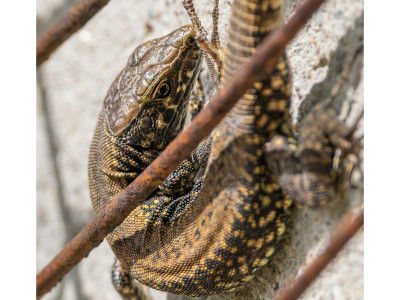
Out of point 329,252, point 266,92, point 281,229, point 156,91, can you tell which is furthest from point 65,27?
point 329,252

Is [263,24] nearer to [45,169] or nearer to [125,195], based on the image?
[125,195]

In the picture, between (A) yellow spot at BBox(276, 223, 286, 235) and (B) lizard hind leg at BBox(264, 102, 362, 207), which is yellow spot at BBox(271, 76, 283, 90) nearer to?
(B) lizard hind leg at BBox(264, 102, 362, 207)

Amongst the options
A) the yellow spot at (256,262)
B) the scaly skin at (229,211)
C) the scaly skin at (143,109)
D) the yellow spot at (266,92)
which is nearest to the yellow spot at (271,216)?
the scaly skin at (229,211)

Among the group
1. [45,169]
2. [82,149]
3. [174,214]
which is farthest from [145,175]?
[45,169]

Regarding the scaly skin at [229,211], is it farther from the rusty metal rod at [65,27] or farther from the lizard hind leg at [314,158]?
the rusty metal rod at [65,27]

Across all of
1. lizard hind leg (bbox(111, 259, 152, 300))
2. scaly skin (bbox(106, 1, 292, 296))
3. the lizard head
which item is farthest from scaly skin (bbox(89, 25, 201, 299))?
lizard hind leg (bbox(111, 259, 152, 300))

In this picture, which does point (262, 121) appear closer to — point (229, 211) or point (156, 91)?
point (229, 211)
